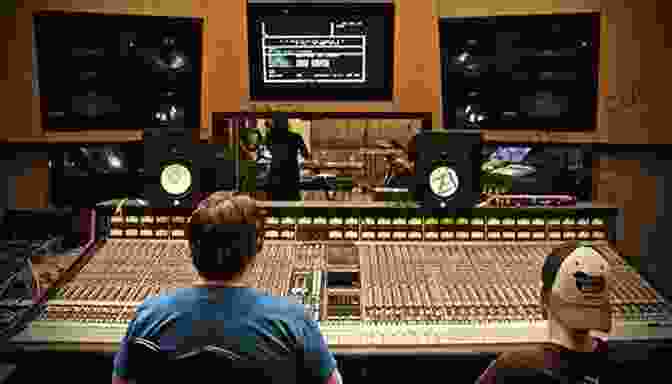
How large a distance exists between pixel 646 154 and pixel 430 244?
50.9 inches

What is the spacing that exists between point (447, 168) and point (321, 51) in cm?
85

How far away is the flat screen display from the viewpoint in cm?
304

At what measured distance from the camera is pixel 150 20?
305 centimetres

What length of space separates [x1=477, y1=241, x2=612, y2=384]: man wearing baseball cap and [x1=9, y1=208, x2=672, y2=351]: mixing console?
519 mm

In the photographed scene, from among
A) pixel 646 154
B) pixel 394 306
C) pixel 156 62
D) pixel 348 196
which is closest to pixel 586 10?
pixel 646 154

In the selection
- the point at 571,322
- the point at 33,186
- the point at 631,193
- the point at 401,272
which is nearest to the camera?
the point at 571,322

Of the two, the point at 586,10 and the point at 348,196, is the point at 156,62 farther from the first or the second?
the point at 586,10

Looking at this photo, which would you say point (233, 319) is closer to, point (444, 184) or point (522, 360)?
point (522, 360)

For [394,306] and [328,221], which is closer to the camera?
[394,306]

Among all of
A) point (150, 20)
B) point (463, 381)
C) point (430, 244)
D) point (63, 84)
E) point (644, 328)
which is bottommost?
point (463, 381)

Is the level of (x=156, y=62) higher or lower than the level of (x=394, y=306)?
higher

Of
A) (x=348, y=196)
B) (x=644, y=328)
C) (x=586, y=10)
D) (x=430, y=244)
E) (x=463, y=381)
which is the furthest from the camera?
(x=348, y=196)

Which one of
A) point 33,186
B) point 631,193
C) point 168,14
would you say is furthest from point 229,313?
point 631,193

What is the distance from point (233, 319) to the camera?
4.70ft
